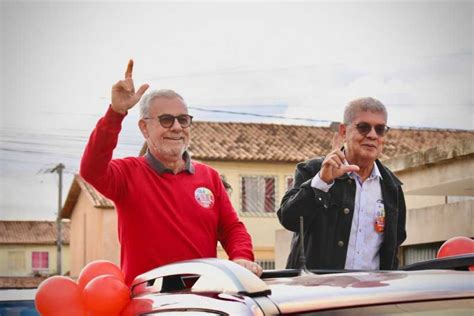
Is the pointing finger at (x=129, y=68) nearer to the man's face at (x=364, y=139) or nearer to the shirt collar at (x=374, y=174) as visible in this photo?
the man's face at (x=364, y=139)

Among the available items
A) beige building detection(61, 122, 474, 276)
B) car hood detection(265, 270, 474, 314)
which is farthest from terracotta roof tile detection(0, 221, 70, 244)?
car hood detection(265, 270, 474, 314)

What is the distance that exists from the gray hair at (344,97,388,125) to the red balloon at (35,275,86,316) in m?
1.54

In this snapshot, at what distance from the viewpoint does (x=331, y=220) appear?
169 inches

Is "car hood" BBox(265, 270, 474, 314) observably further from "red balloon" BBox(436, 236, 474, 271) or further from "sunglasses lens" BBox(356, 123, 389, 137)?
"sunglasses lens" BBox(356, 123, 389, 137)

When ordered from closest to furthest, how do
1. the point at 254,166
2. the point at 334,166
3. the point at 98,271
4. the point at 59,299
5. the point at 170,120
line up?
the point at 59,299
the point at 98,271
the point at 334,166
the point at 170,120
the point at 254,166

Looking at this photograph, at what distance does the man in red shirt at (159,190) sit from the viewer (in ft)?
12.3

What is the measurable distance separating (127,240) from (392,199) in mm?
1307

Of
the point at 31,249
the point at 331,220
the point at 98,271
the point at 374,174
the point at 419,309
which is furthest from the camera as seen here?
the point at 31,249

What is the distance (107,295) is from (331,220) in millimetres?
1376

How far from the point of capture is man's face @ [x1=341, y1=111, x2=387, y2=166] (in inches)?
168

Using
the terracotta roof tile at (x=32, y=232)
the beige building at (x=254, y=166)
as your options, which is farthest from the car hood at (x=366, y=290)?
the terracotta roof tile at (x=32, y=232)

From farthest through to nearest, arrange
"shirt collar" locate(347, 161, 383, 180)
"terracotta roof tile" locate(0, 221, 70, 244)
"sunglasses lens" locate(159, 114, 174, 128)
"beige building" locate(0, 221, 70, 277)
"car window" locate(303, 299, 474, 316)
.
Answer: "terracotta roof tile" locate(0, 221, 70, 244), "beige building" locate(0, 221, 70, 277), "shirt collar" locate(347, 161, 383, 180), "sunglasses lens" locate(159, 114, 174, 128), "car window" locate(303, 299, 474, 316)

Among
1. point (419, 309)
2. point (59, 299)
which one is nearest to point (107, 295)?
point (59, 299)

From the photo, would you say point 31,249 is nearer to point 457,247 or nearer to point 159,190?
point 159,190
